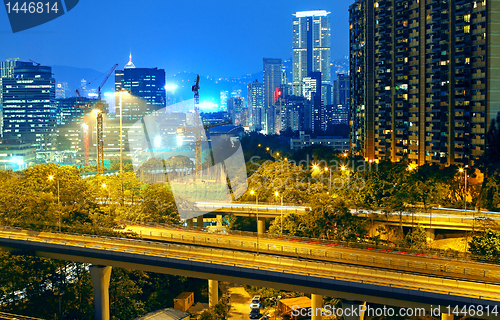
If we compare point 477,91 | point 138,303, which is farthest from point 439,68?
point 138,303

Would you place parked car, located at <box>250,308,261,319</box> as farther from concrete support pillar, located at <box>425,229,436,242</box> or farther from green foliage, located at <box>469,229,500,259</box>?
concrete support pillar, located at <box>425,229,436,242</box>

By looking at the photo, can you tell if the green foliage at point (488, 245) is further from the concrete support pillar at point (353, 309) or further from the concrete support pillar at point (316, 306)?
the concrete support pillar at point (353, 309)

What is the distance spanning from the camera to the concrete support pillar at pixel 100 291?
2960 centimetres

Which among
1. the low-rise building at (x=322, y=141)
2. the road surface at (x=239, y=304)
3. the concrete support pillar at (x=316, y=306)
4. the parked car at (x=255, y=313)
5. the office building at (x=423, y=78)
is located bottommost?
the road surface at (x=239, y=304)

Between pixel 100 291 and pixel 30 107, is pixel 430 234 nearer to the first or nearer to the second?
pixel 100 291

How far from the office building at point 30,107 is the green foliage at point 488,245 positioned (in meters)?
172

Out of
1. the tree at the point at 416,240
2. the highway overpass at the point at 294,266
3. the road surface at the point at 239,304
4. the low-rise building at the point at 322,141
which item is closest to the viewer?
the highway overpass at the point at 294,266

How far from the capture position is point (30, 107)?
180500mm

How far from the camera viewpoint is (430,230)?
40.6 m

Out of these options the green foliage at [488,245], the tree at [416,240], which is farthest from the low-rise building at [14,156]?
the green foliage at [488,245]

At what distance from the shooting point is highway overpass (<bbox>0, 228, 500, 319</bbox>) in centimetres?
2197

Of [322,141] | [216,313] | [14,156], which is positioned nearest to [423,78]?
[216,313]

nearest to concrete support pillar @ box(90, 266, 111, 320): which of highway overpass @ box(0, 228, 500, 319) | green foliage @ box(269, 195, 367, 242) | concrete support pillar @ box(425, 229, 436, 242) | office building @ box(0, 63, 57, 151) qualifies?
highway overpass @ box(0, 228, 500, 319)

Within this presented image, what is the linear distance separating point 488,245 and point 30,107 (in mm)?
183600
